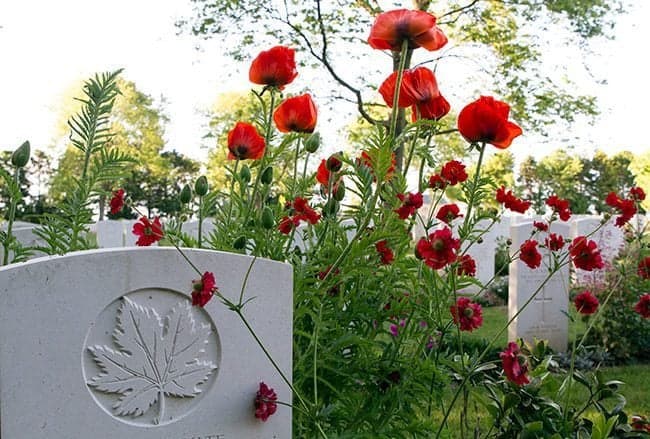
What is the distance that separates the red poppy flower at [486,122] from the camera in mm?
1792

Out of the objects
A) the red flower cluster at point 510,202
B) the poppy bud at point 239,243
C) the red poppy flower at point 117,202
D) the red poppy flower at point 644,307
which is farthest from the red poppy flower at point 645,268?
the red poppy flower at point 117,202

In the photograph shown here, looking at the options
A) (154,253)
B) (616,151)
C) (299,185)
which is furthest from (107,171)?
(616,151)

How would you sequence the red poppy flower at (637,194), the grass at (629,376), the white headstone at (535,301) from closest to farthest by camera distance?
the red poppy flower at (637,194) < the grass at (629,376) < the white headstone at (535,301)

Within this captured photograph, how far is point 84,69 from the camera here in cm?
2898

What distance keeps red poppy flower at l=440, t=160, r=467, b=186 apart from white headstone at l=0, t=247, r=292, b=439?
70 cm

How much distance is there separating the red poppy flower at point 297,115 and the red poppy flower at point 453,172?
0.45 meters

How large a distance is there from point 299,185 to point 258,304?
0.76m

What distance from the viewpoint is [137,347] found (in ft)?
5.11

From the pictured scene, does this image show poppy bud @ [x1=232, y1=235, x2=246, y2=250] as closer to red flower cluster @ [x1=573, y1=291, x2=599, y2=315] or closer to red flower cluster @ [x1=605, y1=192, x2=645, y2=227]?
red flower cluster @ [x1=573, y1=291, x2=599, y2=315]

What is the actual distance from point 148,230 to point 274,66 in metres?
0.59

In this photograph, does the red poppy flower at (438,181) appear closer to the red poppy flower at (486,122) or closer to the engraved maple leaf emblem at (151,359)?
the red poppy flower at (486,122)

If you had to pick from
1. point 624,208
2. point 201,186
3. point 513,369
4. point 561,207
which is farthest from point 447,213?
point 624,208

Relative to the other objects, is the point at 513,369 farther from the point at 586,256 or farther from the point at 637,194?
the point at 637,194

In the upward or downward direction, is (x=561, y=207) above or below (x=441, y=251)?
above
